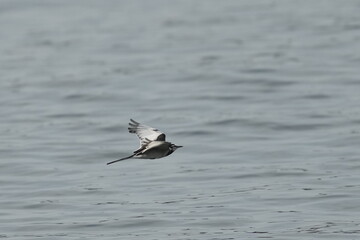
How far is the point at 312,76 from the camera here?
3033 cm

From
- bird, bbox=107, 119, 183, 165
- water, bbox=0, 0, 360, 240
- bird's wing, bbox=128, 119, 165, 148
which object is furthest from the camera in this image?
water, bbox=0, 0, 360, 240

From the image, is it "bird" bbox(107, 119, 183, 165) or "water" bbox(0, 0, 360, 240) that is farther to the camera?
"water" bbox(0, 0, 360, 240)

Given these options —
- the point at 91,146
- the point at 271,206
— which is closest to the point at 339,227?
the point at 271,206

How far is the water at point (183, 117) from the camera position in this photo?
691 inches

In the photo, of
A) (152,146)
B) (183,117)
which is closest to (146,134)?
(152,146)

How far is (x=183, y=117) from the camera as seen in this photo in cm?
2623

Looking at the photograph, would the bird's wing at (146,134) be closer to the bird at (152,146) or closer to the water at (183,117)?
the bird at (152,146)

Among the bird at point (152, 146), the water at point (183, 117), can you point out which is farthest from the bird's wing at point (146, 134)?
the water at point (183, 117)

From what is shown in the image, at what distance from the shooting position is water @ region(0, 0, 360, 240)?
1756 centimetres

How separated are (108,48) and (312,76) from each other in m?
7.64

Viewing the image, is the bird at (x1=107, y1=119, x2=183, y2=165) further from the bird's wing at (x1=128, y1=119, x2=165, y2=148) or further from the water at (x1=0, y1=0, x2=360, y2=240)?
the water at (x1=0, y1=0, x2=360, y2=240)

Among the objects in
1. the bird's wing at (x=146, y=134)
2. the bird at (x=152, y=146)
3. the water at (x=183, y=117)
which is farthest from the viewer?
the water at (x=183, y=117)

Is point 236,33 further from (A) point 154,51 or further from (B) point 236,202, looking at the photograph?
(B) point 236,202

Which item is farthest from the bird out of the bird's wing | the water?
the water
